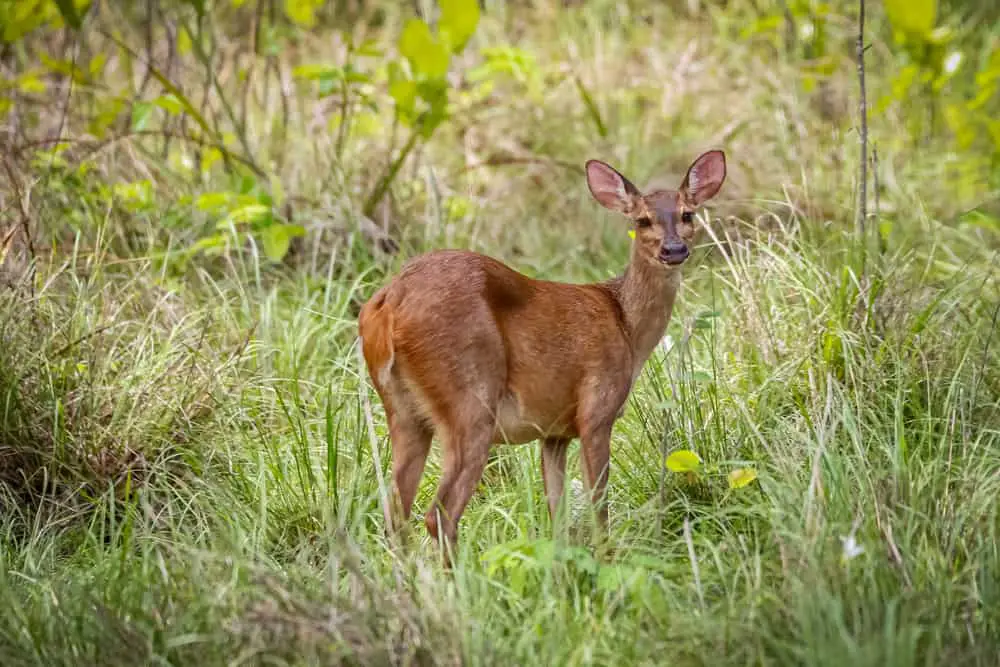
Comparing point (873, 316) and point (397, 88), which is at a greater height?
point (397, 88)

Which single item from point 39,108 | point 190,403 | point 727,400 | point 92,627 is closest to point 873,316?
point 727,400

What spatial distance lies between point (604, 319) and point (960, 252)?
2.92 meters

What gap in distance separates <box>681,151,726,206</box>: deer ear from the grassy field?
32cm

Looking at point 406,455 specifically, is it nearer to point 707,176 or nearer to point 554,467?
point 554,467

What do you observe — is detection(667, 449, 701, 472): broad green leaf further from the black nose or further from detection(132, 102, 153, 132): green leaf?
detection(132, 102, 153, 132): green leaf

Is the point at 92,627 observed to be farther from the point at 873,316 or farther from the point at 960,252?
the point at 960,252

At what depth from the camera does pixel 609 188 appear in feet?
14.2

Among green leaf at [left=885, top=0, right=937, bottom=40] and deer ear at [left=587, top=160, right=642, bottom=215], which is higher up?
green leaf at [left=885, top=0, right=937, bottom=40]

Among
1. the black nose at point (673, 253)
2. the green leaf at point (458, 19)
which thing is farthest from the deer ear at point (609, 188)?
the green leaf at point (458, 19)

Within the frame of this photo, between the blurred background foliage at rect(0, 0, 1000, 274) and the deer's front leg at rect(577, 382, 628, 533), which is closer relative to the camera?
the deer's front leg at rect(577, 382, 628, 533)

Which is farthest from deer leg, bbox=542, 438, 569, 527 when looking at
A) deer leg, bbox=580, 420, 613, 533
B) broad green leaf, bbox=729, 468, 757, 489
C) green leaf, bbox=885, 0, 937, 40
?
green leaf, bbox=885, 0, 937, 40

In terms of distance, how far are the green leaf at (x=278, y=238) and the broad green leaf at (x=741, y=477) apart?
2403mm

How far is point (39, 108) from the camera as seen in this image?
25.2ft

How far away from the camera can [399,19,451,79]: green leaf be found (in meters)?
5.60
